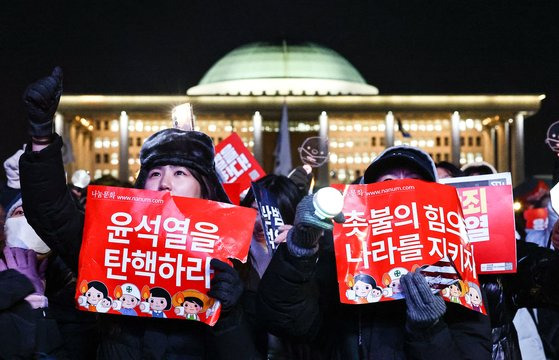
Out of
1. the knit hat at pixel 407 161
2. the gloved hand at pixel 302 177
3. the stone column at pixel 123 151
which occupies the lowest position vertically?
the knit hat at pixel 407 161

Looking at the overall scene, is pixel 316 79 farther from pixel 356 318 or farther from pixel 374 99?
pixel 356 318

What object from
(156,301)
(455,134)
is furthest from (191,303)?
(455,134)

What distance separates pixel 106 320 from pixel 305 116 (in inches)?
2358

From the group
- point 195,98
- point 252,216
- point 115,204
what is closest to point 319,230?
point 252,216

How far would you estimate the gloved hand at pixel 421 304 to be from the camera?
300cm

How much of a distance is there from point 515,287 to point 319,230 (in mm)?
1557

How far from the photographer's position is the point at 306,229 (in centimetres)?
298

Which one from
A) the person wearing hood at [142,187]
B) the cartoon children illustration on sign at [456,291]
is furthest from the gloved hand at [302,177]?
the cartoon children illustration on sign at [456,291]

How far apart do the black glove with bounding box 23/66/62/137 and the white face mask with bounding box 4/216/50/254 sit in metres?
0.90

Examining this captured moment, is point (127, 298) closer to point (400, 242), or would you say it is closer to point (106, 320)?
point (106, 320)

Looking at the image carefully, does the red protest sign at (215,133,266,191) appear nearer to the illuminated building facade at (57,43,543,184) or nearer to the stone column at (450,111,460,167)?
the illuminated building facade at (57,43,543,184)

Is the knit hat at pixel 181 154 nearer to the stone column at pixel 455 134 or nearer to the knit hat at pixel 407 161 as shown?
the knit hat at pixel 407 161

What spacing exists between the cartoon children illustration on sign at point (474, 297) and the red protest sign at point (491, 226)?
63cm

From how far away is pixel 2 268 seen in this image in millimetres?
3752
